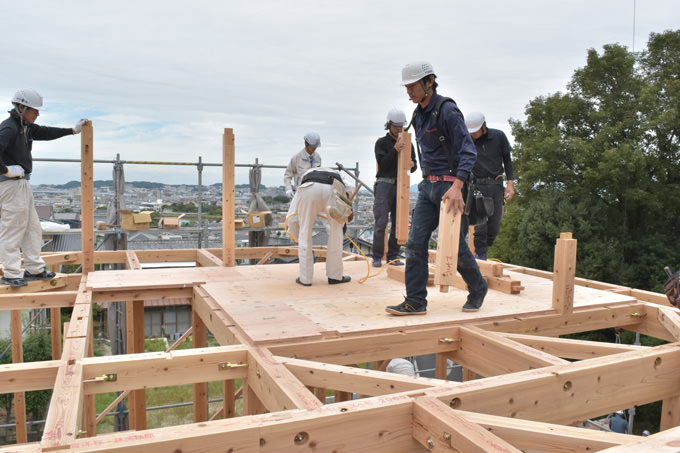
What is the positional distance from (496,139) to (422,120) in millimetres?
2218

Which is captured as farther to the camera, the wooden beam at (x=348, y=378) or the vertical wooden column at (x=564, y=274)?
the vertical wooden column at (x=564, y=274)

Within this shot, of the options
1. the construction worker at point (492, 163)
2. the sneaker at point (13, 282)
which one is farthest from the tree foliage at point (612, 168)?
the sneaker at point (13, 282)

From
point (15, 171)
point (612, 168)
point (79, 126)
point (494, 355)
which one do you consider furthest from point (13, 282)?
point (612, 168)

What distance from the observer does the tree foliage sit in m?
19.1

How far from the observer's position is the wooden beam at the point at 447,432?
1.96 meters

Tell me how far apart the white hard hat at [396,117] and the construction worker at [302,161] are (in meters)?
1.40

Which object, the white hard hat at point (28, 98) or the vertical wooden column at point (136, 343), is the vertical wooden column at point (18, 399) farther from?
the white hard hat at point (28, 98)

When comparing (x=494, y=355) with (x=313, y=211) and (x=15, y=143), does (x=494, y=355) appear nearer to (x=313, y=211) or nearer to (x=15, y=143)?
(x=313, y=211)

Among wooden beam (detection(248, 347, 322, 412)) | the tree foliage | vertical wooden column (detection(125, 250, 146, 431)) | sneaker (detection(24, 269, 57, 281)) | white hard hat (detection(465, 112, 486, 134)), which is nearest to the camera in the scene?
wooden beam (detection(248, 347, 322, 412))

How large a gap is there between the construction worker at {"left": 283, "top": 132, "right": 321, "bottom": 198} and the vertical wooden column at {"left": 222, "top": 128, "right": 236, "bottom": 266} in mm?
1242

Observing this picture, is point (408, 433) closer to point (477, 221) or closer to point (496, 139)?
point (477, 221)

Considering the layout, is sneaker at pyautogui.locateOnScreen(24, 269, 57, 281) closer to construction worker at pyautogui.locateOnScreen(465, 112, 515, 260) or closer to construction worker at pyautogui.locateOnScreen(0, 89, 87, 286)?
construction worker at pyautogui.locateOnScreen(0, 89, 87, 286)

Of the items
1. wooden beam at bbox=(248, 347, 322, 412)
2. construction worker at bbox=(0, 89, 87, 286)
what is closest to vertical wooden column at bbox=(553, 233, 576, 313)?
wooden beam at bbox=(248, 347, 322, 412)

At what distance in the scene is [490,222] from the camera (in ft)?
19.9
